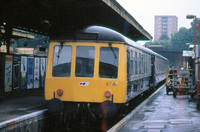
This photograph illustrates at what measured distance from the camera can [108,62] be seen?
30.4 ft

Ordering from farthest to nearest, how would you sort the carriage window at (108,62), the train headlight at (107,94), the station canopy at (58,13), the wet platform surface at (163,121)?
the station canopy at (58,13), the carriage window at (108,62), the train headlight at (107,94), the wet platform surface at (163,121)

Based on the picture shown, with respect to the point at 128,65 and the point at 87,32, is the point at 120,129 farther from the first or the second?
the point at 87,32

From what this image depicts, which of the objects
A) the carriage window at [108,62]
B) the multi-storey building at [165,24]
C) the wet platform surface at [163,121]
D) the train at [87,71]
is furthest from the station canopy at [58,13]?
the multi-storey building at [165,24]

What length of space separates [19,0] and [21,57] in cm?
474

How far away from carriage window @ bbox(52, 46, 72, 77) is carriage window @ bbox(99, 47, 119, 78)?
3.09ft

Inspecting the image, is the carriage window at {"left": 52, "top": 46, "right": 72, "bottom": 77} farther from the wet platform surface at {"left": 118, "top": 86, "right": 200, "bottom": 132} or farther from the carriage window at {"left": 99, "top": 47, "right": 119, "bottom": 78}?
the wet platform surface at {"left": 118, "top": 86, "right": 200, "bottom": 132}

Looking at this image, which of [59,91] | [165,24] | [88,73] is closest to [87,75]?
[88,73]

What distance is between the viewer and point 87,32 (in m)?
9.41

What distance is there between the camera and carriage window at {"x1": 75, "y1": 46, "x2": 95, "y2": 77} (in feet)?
30.4

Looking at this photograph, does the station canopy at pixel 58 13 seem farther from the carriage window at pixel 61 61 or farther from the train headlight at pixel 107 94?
the train headlight at pixel 107 94

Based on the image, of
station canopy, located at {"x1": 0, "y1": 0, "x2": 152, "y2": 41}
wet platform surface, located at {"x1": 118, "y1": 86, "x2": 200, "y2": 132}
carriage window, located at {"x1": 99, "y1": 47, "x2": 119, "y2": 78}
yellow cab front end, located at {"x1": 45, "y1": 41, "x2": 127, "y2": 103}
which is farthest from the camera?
station canopy, located at {"x1": 0, "y1": 0, "x2": 152, "y2": 41}

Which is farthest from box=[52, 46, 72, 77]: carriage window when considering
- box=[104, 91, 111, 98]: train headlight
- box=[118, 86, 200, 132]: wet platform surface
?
box=[118, 86, 200, 132]: wet platform surface

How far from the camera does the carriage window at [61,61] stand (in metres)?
9.38

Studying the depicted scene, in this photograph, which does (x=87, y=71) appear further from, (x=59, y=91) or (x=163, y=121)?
(x=163, y=121)
